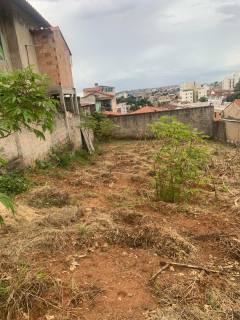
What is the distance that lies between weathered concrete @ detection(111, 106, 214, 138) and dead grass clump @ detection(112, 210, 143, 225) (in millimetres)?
12711

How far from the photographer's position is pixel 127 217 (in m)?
4.59

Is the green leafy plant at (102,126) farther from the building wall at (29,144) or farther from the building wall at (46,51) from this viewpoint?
the building wall at (46,51)

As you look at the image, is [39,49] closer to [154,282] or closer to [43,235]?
[43,235]

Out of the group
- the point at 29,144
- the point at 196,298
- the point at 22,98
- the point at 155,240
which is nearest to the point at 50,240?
the point at 155,240

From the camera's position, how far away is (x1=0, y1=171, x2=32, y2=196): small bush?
18.7 ft

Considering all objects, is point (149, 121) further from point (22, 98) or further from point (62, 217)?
point (22, 98)

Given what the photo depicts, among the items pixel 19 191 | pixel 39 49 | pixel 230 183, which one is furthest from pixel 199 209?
pixel 39 49

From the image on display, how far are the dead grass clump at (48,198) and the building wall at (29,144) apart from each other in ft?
3.33

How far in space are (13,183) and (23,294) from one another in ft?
12.0

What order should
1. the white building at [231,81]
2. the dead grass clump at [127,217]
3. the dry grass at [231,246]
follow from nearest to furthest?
the dry grass at [231,246], the dead grass clump at [127,217], the white building at [231,81]

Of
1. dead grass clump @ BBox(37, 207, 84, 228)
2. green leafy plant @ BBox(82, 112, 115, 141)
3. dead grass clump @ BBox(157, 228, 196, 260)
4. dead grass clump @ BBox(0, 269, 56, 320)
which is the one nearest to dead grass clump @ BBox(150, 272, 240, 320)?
dead grass clump @ BBox(157, 228, 196, 260)

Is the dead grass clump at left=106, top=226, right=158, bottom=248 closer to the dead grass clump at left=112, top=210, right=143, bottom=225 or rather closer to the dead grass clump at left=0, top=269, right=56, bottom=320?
the dead grass clump at left=112, top=210, right=143, bottom=225

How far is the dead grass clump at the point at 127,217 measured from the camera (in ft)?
14.7

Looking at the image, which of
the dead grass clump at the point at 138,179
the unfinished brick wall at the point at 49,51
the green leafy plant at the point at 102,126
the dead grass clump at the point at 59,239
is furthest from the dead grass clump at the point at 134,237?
the green leafy plant at the point at 102,126
